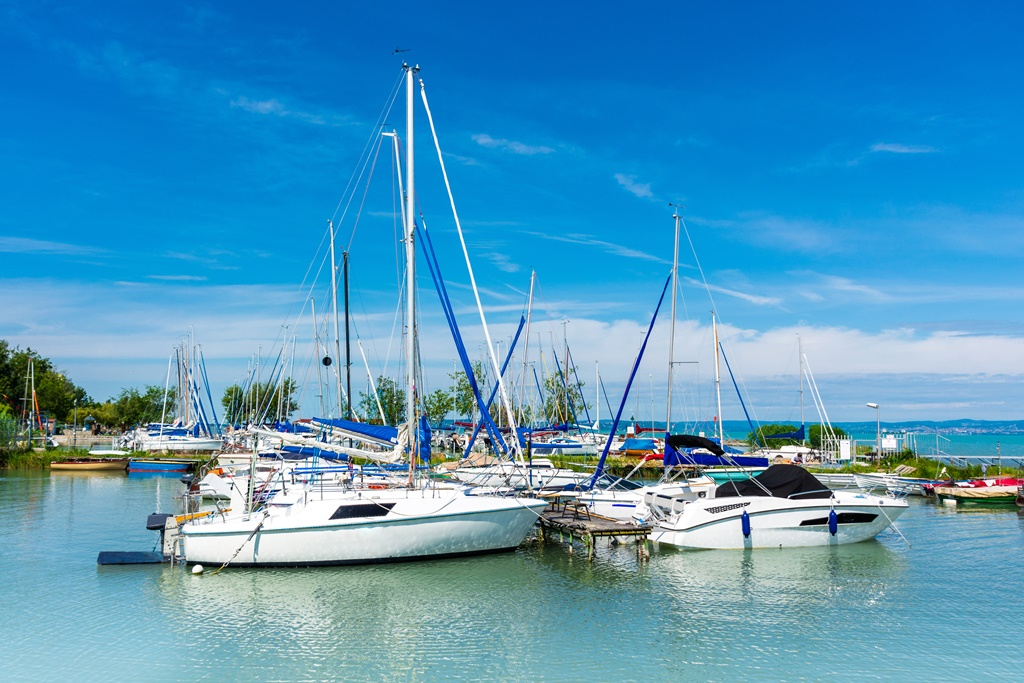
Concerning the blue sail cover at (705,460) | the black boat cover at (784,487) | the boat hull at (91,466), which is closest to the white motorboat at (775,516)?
the black boat cover at (784,487)

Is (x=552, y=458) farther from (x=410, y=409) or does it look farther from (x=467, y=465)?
(x=410, y=409)

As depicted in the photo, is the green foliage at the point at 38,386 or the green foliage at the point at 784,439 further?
the green foliage at the point at 38,386

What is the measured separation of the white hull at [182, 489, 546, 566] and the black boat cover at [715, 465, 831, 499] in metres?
8.70

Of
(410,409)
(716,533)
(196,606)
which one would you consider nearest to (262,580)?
(196,606)

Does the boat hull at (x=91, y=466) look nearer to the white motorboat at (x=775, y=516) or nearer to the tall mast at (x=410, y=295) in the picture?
the tall mast at (x=410, y=295)

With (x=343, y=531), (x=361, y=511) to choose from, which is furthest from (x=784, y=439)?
(x=343, y=531)

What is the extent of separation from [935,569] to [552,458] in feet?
107

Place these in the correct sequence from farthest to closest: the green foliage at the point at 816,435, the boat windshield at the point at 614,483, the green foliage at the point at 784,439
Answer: the green foliage at the point at 816,435
the green foliage at the point at 784,439
the boat windshield at the point at 614,483

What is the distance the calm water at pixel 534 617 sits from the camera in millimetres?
14859

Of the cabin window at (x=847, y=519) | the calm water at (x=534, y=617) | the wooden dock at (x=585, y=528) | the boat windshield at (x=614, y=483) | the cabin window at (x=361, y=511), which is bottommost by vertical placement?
the calm water at (x=534, y=617)

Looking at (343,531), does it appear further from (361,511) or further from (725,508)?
(725,508)

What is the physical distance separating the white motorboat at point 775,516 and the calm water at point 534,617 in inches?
23.6

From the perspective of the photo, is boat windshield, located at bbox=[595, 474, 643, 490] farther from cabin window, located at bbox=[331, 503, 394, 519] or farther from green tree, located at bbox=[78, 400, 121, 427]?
green tree, located at bbox=[78, 400, 121, 427]

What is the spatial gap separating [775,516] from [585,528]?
6325 millimetres
